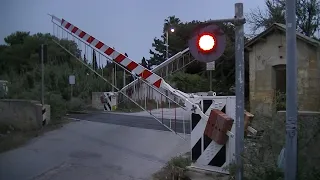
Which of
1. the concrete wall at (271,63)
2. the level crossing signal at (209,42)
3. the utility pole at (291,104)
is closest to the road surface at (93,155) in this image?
the level crossing signal at (209,42)

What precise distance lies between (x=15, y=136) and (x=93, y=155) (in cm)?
447

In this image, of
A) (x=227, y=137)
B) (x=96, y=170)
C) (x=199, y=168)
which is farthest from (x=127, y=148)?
(x=227, y=137)

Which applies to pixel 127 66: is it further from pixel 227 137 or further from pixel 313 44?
pixel 313 44

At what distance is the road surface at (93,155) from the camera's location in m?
8.05

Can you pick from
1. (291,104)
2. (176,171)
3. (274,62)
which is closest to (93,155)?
(176,171)

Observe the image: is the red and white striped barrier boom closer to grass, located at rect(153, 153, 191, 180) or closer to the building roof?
grass, located at rect(153, 153, 191, 180)

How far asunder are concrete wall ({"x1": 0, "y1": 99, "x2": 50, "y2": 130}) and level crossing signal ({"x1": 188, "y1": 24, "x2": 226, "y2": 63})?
422 inches

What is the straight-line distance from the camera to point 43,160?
30.8 ft

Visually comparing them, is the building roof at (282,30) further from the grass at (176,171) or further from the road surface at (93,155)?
the grass at (176,171)

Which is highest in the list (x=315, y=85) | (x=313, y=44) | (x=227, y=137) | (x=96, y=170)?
(x=313, y=44)

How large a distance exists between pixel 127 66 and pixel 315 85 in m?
10.4

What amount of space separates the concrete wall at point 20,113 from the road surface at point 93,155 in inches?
45.1

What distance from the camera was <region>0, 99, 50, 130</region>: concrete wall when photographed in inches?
573

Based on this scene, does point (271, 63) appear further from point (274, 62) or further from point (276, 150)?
point (276, 150)
